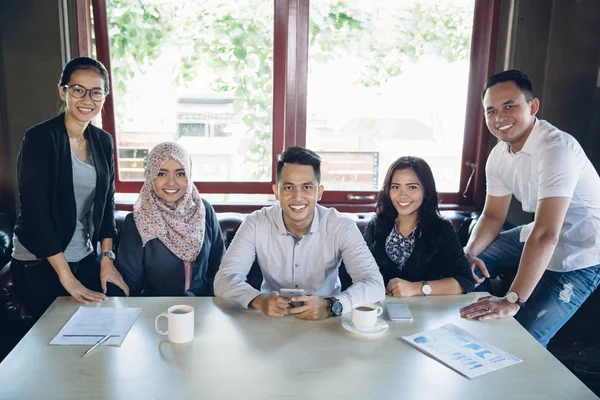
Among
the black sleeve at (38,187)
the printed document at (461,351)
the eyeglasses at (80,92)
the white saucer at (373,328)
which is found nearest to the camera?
the printed document at (461,351)

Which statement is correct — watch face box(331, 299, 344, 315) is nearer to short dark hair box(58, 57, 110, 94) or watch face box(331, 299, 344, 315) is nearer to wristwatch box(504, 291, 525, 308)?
wristwatch box(504, 291, 525, 308)

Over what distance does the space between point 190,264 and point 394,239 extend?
86 centimetres

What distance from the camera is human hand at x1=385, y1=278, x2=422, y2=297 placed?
1687mm

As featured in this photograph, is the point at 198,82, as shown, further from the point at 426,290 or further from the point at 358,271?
the point at 426,290

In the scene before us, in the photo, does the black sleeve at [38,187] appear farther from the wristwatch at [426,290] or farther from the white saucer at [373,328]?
the wristwatch at [426,290]

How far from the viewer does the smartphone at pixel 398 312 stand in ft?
4.86

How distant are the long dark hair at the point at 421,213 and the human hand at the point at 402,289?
0.27 metres

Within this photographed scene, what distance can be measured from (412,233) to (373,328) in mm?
708

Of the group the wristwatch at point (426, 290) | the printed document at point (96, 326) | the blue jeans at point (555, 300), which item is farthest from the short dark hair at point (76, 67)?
the blue jeans at point (555, 300)

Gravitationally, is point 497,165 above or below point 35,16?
below

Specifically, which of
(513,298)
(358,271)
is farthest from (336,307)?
(513,298)

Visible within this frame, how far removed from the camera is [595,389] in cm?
243

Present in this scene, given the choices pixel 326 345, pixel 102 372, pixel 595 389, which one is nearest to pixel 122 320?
pixel 102 372

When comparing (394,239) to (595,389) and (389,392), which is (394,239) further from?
(595,389)
